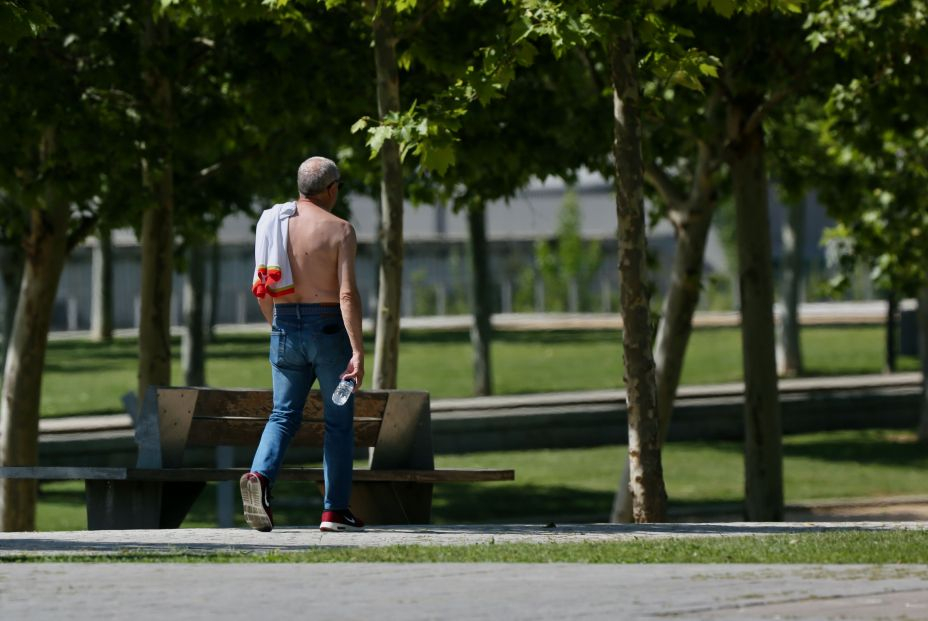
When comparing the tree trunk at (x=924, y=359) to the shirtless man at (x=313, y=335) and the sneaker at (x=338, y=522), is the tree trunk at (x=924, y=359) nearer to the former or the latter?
the sneaker at (x=338, y=522)

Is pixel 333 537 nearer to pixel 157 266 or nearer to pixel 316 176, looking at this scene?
pixel 316 176

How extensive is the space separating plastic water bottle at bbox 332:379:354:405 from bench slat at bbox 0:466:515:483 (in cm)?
104

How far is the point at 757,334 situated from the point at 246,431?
326 inches

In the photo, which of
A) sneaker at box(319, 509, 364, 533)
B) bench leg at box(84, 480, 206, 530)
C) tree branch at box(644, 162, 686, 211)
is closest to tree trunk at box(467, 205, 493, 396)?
tree branch at box(644, 162, 686, 211)

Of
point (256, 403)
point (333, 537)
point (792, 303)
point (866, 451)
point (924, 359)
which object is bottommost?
point (866, 451)

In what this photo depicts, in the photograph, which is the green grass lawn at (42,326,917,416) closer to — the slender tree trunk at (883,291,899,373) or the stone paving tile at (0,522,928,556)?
the slender tree trunk at (883,291,899,373)

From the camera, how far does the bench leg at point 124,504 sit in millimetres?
10875

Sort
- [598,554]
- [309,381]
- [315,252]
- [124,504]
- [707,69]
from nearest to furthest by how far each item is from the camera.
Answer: [598,554] < [315,252] < [309,381] < [124,504] < [707,69]

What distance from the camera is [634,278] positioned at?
38.1ft

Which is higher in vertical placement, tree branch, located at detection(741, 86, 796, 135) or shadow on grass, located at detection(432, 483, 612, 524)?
tree branch, located at detection(741, 86, 796, 135)

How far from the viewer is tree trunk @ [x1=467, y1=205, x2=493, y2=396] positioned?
3206cm

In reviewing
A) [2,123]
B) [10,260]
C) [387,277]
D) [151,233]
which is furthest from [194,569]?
[10,260]

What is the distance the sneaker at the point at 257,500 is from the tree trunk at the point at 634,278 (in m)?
2.80

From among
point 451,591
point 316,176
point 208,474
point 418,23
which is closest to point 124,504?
point 208,474
